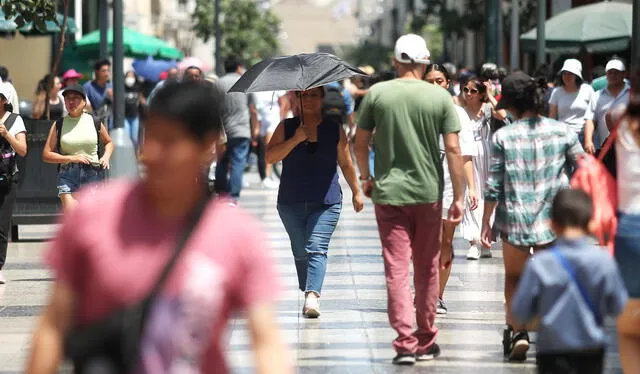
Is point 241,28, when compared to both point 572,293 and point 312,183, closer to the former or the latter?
point 312,183

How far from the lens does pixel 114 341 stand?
154 inches

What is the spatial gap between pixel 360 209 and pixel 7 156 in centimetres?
338

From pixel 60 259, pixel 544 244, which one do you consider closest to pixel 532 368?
pixel 544 244

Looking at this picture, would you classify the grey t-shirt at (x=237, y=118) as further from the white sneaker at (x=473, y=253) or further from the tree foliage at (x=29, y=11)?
the white sneaker at (x=473, y=253)

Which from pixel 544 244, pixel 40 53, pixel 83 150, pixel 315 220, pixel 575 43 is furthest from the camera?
pixel 40 53

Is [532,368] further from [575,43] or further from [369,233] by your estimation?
[575,43]

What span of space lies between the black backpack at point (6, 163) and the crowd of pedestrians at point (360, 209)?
0.6 inches

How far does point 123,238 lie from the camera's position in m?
4.02

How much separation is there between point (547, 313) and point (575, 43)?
17453 mm

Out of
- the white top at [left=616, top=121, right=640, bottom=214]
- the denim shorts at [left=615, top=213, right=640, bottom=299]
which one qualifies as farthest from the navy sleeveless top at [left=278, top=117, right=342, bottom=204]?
the denim shorts at [left=615, top=213, right=640, bottom=299]

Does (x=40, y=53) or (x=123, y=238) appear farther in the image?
(x=40, y=53)

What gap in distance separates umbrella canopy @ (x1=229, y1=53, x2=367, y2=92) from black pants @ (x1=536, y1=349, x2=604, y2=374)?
4.96 m

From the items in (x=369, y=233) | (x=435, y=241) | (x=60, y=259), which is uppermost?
(x=60, y=259)

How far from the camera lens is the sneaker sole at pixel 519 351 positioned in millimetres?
8680
